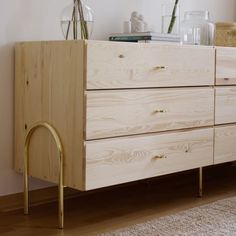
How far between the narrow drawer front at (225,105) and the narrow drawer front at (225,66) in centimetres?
4

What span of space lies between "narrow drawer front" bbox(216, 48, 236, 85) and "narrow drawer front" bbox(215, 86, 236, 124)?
4 cm

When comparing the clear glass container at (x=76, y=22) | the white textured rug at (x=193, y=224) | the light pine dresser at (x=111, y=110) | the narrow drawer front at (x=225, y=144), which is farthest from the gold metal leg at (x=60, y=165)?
the narrow drawer front at (x=225, y=144)

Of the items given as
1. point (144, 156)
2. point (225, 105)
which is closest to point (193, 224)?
point (144, 156)

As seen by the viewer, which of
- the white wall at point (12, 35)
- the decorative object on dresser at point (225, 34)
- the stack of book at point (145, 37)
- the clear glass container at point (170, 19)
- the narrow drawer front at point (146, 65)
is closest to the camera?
the narrow drawer front at point (146, 65)

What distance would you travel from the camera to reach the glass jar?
9.56 ft

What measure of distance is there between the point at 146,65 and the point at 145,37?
0.22m

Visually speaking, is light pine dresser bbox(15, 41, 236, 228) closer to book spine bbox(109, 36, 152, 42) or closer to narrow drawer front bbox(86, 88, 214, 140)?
narrow drawer front bbox(86, 88, 214, 140)

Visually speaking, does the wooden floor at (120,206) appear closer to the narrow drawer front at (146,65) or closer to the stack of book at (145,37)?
the narrow drawer front at (146,65)

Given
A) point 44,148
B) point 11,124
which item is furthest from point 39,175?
point 11,124

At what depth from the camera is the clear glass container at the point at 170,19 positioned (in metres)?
2.90

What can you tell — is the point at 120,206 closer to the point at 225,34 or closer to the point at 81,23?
the point at 81,23

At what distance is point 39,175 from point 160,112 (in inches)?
23.3

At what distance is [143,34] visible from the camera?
8.28 feet

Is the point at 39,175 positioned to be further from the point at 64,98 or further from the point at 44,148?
the point at 64,98
